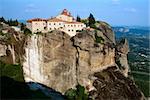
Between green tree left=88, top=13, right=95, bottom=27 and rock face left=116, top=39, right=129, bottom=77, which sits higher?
green tree left=88, top=13, right=95, bottom=27

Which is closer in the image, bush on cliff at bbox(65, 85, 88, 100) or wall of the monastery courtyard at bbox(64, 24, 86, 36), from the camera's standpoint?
bush on cliff at bbox(65, 85, 88, 100)

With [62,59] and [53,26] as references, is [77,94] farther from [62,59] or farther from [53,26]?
[53,26]

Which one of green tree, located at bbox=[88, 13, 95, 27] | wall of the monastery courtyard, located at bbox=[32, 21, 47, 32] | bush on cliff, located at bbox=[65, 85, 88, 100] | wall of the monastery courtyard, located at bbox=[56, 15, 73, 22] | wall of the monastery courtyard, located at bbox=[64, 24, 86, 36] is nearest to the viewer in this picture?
bush on cliff, located at bbox=[65, 85, 88, 100]

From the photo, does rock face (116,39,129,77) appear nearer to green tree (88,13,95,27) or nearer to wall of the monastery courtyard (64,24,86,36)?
green tree (88,13,95,27)

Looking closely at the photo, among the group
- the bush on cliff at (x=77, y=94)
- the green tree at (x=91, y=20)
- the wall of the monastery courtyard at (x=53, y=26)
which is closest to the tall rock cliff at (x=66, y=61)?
the bush on cliff at (x=77, y=94)

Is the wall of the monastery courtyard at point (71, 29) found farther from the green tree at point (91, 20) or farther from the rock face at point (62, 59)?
the green tree at point (91, 20)

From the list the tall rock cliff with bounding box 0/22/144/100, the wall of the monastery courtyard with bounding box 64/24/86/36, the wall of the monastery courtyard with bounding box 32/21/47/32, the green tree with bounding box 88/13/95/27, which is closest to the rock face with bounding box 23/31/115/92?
the tall rock cliff with bounding box 0/22/144/100

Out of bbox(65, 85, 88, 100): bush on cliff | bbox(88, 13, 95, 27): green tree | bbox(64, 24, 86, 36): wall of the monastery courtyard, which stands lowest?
bbox(65, 85, 88, 100): bush on cliff

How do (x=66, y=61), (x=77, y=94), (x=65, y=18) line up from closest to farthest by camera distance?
(x=77, y=94) → (x=66, y=61) → (x=65, y=18)

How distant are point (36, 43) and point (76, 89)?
5.67 meters

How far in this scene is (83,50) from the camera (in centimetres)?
4022

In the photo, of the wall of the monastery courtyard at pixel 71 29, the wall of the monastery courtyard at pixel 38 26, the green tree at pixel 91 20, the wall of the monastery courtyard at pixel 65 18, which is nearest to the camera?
the wall of the monastery courtyard at pixel 71 29

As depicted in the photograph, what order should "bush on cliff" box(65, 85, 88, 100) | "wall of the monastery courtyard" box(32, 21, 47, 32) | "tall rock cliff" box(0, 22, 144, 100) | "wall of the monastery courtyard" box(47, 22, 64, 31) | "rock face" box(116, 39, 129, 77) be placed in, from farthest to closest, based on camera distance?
1. "rock face" box(116, 39, 129, 77)
2. "wall of the monastery courtyard" box(32, 21, 47, 32)
3. "wall of the monastery courtyard" box(47, 22, 64, 31)
4. "tall rock cliff" box(0, 22, 144, 100)
5. "bush on cliff" box(65, 85, 88, 100)

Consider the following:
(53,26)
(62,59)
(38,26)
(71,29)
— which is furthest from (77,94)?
(38,26)
